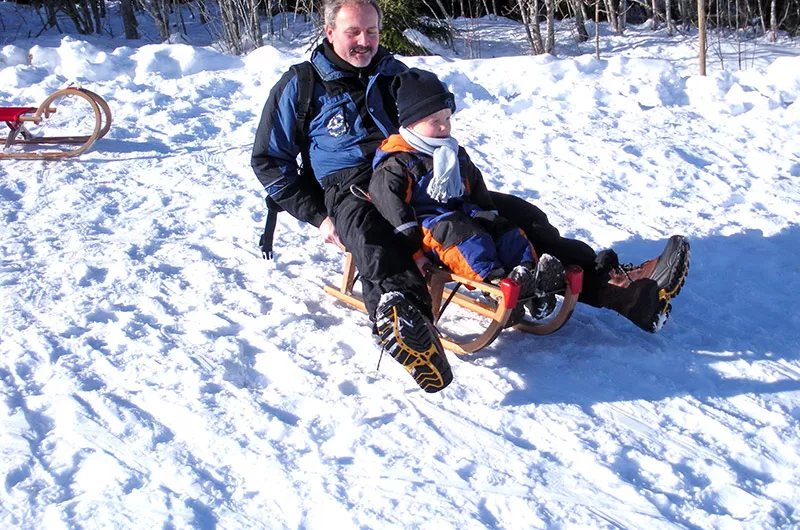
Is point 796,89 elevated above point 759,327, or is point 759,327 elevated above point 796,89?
point 796,89

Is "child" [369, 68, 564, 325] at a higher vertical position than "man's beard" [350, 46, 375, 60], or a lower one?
lower

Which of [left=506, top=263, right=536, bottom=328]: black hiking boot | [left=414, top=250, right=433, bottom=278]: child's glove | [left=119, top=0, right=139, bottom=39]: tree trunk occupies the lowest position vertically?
[left=506, top=263, right=536, bottom=328]: black hiking boot

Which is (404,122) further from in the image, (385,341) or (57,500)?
(57,500)

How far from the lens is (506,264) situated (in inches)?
112

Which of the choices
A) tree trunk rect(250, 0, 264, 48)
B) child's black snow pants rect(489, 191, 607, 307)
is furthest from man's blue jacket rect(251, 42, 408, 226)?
tree trunk rect(250, 0, 264, 48)

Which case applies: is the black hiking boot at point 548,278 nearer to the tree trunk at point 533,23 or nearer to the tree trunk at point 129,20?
the tree trunk at point 533,23

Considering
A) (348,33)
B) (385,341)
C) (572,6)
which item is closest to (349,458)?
(385,341)

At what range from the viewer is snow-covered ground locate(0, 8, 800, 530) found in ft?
6.98

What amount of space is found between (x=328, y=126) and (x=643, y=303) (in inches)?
57.8

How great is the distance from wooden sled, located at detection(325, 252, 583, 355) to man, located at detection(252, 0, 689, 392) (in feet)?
0.54

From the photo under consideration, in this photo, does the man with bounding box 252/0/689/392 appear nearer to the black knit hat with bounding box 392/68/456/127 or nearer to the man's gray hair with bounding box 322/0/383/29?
the man's gray hair with bounding box 322/0/383/29

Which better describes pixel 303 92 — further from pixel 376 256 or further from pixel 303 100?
pixel 376 256

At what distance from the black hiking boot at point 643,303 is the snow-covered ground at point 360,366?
5.0 inches

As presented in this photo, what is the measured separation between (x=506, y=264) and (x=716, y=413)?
87cm
